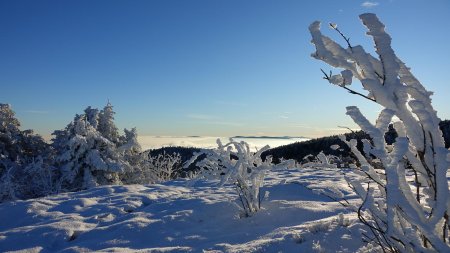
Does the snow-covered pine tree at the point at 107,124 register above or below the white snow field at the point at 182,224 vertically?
above

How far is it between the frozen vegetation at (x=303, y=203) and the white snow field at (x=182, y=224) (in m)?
0.02

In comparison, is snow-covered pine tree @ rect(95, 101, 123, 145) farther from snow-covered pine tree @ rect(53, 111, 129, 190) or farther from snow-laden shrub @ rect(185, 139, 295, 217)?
snow-laden shrub @ rect(185, 139, 295, 217)

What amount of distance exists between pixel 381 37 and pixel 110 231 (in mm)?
5299

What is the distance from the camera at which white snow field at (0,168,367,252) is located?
4.22m

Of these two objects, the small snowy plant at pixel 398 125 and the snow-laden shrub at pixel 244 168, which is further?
the snow-laden shrub at pixel 244 168

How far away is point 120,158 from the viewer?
61.2 feet

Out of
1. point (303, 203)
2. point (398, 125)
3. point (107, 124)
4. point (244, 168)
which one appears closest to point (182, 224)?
point (244, 168)

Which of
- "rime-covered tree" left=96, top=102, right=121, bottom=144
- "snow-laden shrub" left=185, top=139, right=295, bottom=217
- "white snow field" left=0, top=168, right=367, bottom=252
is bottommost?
"white snow field" left=0, top=168, right=367, bottom=252

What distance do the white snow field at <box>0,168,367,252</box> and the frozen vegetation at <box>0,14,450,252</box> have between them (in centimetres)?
2

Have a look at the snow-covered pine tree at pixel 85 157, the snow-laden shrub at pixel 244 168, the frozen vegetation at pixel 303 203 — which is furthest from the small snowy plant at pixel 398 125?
the snow-covered pine tree at pixel 85 157

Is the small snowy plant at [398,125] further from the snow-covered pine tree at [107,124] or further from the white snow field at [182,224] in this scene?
the snow-covered pine tree at [107,124]

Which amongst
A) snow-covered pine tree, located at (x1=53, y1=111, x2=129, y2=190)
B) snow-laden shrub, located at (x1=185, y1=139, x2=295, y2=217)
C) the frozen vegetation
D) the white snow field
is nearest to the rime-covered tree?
snow-covered pine tree, located at (x1=53, y1=111, x2=129, y2=190)

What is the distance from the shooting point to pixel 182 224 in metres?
5.94

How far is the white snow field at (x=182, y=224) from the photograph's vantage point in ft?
13.9
